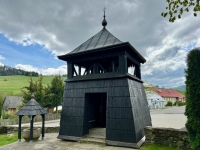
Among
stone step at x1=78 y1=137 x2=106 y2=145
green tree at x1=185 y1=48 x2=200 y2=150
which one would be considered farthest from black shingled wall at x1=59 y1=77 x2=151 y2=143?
green tree at x1=185 y1=48 x2=200 y2=150

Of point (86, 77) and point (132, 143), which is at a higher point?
point (86, 77)

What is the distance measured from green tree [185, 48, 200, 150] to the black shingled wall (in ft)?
6.96

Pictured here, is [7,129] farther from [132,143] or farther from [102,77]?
[132,143]

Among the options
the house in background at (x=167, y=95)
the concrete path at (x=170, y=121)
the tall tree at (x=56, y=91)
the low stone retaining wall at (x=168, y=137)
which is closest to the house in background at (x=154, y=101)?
the house in background at (x=167, y=95)

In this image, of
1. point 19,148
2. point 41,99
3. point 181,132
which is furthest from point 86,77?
point 41,99

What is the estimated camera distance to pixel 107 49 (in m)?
7.10

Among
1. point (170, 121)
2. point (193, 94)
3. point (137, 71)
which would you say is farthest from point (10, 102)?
point (193, 94)

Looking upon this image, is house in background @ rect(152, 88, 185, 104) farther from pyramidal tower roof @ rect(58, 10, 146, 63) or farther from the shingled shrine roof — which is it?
the shingled shrine roof

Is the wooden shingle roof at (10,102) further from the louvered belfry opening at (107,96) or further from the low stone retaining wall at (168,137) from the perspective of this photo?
the low stone retaining wall at (168,137)

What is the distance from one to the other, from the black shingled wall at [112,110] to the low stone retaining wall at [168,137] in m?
0.46

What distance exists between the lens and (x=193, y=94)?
4.77 m

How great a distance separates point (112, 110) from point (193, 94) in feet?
10.6

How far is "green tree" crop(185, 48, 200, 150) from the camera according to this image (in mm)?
4668

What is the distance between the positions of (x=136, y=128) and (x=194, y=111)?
239cm
